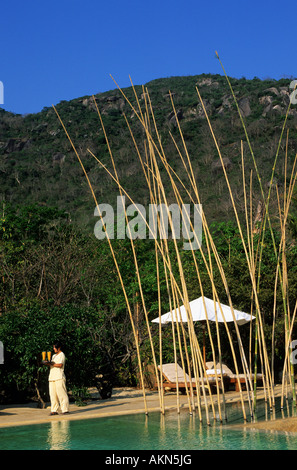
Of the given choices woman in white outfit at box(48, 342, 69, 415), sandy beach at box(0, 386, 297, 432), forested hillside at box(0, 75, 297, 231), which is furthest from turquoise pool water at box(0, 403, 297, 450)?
forested hillside at box(0, 75, 297, 231)

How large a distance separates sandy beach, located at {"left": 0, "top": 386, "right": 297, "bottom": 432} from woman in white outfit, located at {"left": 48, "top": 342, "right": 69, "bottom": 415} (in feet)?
0.51

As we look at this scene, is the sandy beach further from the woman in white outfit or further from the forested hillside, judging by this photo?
the forested hillside

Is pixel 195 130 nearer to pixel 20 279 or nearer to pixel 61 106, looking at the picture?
pixel 61 106

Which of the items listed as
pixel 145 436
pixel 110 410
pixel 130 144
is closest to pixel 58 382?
pixel 110 410

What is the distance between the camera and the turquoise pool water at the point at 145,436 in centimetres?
418

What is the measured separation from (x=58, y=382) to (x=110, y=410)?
28.0 inches

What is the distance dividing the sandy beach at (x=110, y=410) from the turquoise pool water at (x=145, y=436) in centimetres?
18

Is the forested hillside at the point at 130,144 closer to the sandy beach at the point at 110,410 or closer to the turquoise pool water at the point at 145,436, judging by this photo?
the sandy beach at the point at 110,410

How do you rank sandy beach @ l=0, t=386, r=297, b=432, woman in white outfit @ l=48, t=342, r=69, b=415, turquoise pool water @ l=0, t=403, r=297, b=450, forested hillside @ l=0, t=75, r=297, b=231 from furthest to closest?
1. forested hillside @ l=0, t=75, r=297, b=231
2. woman in white outfit @ l=48, t=342, r=69, b=415
3. sandy beach @ l=0, t=386, r=297, b=432
4. turquoise pool water @ l=0, t=403, r=297, b=450

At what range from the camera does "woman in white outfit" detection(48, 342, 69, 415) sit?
6461 mm

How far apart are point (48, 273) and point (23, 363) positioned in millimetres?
3620

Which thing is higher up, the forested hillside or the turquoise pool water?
the forested hillside

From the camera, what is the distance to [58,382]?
649cm

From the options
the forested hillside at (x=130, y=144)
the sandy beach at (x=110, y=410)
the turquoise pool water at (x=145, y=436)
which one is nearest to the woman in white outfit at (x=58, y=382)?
the sandy beach at (x=110, y=410)
